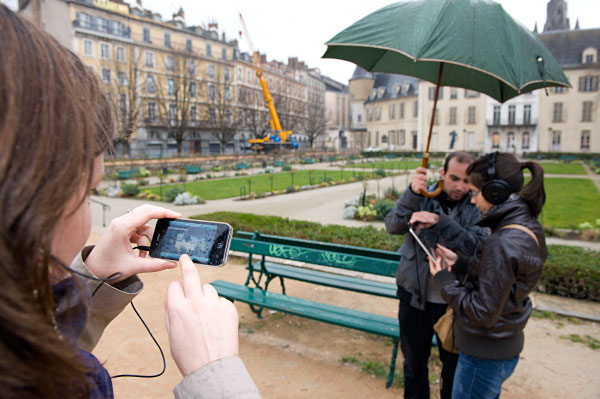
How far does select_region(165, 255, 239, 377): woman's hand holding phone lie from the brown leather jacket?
1.61 meters

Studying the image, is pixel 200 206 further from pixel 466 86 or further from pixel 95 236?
pixel 466 86

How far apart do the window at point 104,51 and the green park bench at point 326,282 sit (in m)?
43.5

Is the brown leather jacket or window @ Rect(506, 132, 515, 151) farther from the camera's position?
window @ Rect(506, 132, 515, 151)

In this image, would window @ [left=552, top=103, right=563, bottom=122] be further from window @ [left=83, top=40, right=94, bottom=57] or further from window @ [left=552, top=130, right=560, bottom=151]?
window @ [left=83, top=40, right=94, bottom=57]

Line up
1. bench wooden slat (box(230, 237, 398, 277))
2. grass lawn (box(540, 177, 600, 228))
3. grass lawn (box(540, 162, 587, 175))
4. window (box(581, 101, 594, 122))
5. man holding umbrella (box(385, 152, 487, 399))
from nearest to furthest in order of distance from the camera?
man holding umbrella (box(385, 152, 487, 399)) → bench wooden slat (box(230, 237, 398, 277)) → grass lawn (box(540, 177, 600, 228)) → grass lawn (box(540, 162, 587, 175)) → window (box(581, 101, 594, 122))

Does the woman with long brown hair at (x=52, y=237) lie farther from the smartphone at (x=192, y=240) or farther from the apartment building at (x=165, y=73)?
the apartment building at (x=165, y=73)

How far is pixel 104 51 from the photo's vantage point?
40.9 m

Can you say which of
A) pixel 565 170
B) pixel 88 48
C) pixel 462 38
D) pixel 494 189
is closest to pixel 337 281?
pixel 494 189

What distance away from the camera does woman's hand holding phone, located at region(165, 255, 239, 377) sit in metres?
0.88

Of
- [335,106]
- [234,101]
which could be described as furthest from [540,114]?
[335,106]

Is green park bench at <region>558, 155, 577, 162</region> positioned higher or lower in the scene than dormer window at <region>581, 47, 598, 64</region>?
lower

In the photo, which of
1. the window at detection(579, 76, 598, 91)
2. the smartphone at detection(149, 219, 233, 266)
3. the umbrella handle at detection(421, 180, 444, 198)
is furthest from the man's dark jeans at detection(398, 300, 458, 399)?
the window at detection(579, 76, 598, 91)

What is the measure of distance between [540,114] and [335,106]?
47096mm

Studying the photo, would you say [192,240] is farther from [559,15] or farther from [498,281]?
[559,15]
